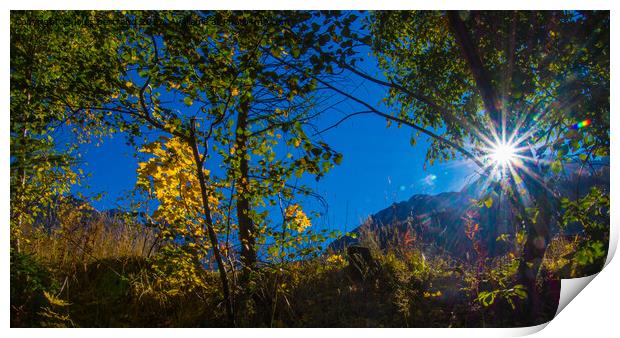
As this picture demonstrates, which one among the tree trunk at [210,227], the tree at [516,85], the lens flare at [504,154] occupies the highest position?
the tree at [516,85]

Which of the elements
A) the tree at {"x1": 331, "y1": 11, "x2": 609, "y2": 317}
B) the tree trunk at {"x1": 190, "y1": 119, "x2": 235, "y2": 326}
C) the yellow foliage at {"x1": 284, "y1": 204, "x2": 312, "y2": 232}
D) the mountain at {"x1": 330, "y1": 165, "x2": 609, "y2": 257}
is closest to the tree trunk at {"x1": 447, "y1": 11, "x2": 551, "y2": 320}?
the tree at {"x1": 331, "y1": 11, "x2": 609, "y2": 317}

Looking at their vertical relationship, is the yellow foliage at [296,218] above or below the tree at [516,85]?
below

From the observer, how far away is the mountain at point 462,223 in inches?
136

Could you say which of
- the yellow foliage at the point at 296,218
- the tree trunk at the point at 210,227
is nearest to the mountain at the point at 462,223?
the yellow foliage at the point at 296,218

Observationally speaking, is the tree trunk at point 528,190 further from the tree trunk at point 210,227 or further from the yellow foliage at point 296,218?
the tree trunk at point 210,227

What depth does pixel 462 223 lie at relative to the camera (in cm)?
598

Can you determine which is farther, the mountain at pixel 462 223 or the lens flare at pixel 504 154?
the mountain at pixel 462 223

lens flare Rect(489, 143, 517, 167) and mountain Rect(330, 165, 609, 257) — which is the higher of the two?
lens flare Rect(489, 143, 517, 167)

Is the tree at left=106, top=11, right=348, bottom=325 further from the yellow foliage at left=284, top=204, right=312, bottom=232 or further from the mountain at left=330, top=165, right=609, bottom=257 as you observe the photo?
the mountain at left=330, top=165, right=609, bottom=257

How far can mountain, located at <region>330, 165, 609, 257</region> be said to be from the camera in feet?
11.4

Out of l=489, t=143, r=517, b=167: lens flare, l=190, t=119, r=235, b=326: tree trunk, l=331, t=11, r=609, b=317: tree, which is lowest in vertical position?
l=190, t=119, r=235, b=326: tree trunk

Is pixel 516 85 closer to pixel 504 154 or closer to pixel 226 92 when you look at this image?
pixel 504 154
